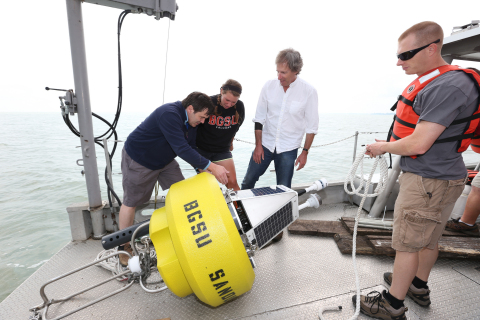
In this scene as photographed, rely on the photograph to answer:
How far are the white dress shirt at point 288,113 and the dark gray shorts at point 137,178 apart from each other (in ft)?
3.05

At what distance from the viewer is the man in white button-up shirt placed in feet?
6.81

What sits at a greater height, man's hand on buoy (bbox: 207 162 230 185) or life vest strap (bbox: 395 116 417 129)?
life vest strap (bbox: 395 116 417 129)

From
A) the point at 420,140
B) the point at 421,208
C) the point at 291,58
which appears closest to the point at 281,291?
the point at 421,208

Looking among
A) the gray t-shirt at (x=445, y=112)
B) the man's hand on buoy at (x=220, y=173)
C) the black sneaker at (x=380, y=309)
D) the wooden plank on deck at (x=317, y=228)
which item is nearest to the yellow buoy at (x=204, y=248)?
the man's hand on buoy at (x=220, y=173)

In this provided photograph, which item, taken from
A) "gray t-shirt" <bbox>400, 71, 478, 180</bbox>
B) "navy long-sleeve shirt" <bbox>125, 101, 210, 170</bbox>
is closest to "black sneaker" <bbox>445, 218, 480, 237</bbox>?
"gray t-shirt" <bbox>400, 71, 478, 180</bbox>

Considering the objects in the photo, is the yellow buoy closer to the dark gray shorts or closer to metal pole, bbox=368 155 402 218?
the dark gray shorts

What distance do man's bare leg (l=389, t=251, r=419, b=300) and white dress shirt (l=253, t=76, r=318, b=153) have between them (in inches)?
45.1

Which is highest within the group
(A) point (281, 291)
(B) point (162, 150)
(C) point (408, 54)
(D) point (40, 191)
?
(C) point (408, 54)

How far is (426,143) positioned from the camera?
105cm

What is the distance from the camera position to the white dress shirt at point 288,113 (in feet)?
6.83

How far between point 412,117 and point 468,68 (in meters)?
0.29

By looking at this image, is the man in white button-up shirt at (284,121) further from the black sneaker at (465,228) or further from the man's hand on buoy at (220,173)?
the black sneaker at (465,228)

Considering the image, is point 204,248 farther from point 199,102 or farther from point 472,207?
point 472,207

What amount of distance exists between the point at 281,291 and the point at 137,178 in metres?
1.28
